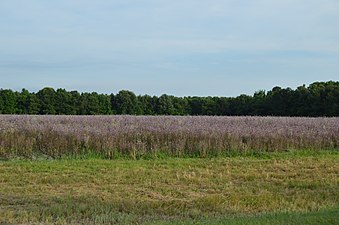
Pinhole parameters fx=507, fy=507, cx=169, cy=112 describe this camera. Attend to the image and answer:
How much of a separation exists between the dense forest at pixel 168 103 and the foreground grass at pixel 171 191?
110ft

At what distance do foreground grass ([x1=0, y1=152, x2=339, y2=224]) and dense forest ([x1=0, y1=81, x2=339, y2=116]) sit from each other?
33432mm

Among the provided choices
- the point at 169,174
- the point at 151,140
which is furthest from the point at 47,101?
the point at 169,174

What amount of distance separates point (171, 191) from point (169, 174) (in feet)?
6.78

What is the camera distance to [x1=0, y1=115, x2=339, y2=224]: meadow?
8.66 metres

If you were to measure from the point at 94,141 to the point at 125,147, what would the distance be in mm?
1076

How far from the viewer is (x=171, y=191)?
11.0 metres

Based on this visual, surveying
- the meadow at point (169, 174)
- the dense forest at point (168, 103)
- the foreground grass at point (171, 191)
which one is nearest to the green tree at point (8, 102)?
the dense forest at point (168, 103)

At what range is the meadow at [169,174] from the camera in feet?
28.4

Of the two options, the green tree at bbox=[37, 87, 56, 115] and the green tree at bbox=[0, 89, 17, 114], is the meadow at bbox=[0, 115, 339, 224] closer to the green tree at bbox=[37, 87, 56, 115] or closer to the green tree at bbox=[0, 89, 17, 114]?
the green tree at bbox=[37, 87, 56, 115]

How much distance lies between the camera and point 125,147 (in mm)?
16734

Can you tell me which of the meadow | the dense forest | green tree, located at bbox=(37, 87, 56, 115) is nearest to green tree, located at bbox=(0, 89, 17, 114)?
the dense forest

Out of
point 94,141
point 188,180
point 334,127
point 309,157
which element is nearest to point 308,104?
point 334,127

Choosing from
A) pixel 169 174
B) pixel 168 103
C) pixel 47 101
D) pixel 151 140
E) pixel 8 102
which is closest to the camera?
pixel 169 174

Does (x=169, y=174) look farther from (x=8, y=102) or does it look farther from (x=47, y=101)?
(x=8, y=102)
